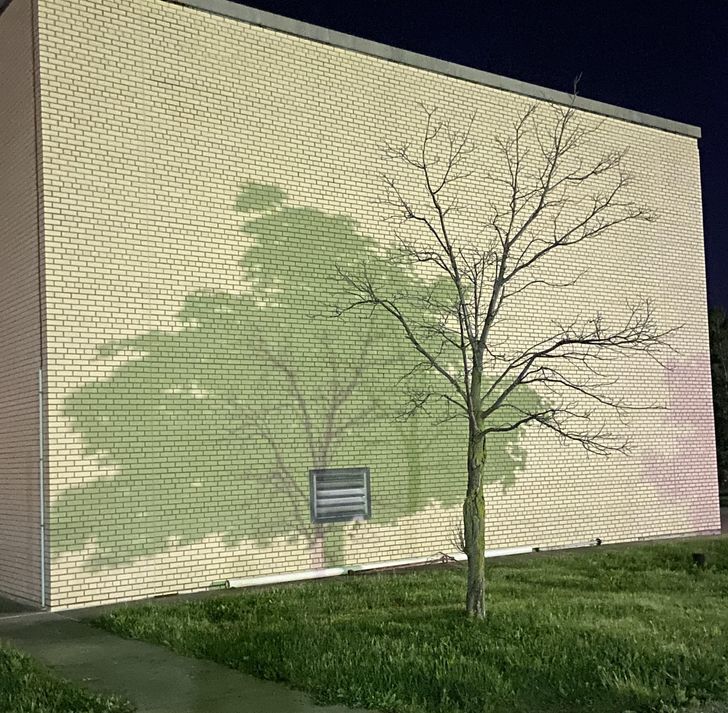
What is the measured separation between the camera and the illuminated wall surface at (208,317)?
11.7 m

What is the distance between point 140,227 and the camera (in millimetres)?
12242

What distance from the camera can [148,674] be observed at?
25.3 feet

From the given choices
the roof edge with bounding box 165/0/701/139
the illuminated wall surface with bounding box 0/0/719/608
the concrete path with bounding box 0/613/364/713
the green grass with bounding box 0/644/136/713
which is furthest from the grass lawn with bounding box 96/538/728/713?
the roof edge with bounding box 165/0/701/139

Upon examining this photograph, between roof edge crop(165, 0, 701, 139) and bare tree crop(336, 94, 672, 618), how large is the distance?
39 centimetres

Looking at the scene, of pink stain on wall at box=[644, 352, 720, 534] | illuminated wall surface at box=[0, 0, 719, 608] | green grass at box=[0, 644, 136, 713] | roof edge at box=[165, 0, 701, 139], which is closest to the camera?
green grass at box=[0, 644, 136, 713]

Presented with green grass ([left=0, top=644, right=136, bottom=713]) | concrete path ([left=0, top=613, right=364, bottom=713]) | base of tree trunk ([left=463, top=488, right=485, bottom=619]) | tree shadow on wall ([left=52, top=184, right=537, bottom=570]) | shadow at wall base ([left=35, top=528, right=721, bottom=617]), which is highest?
tree shadow on wall ([left=52, top=184, right=537, bottom=570])

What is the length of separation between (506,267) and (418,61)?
344cm

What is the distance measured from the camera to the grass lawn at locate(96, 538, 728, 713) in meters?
6.69

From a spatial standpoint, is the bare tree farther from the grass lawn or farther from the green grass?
the green grass

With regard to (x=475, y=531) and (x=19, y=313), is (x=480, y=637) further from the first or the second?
(x=19, y=313)

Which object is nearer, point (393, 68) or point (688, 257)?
point (393, 68)

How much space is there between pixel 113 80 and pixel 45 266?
8.27 ft

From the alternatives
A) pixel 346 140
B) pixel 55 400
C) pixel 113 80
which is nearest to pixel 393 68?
pixel 346 140

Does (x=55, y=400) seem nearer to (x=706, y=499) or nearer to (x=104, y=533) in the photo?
(x=104, y=533)
